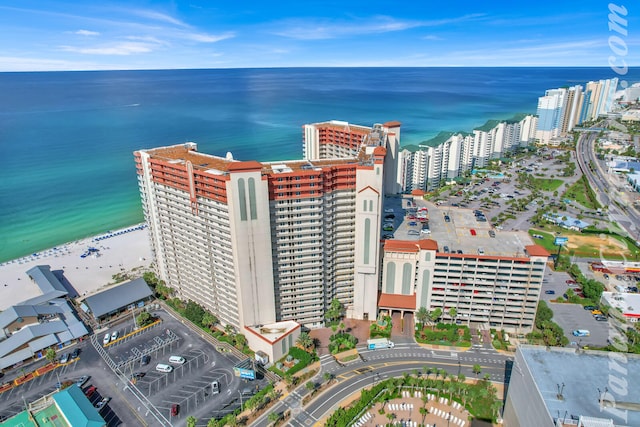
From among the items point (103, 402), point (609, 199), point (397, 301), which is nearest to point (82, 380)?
point (103, 402)

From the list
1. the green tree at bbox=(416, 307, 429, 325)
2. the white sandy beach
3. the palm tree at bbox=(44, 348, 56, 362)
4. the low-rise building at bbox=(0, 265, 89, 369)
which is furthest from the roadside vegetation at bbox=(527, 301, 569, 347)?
the white sandy beach

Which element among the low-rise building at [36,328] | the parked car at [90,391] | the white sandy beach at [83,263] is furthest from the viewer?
the white sandy beach at [83,263]

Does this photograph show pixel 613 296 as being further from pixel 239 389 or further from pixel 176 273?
pixel 176 273

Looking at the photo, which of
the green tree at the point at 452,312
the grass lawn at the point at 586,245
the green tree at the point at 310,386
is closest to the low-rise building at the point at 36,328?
the green tree at the point at 310,386

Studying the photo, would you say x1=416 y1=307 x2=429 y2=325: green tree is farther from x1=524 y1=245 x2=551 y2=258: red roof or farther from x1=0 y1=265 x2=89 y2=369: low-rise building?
x1=0 y1=265 x2=89 y2=369: low-rise building

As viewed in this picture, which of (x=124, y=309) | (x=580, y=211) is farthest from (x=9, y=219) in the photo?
(x=580, y=211)

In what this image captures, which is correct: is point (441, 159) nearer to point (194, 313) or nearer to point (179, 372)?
point (194, 313)

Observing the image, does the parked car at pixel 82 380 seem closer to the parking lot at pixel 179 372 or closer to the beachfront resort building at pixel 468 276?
the parking lot at pixel 179 372
